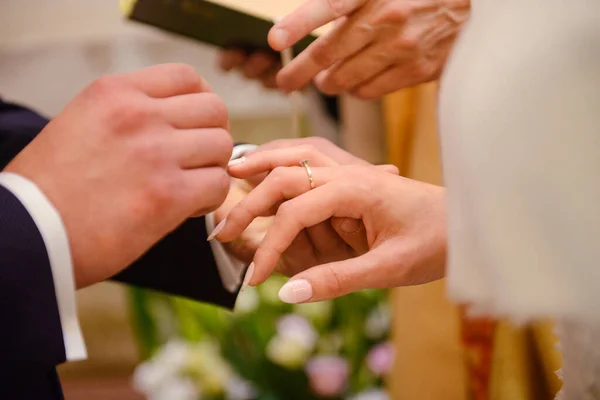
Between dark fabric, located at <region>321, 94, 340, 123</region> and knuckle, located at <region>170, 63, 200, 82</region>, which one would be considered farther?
dark fabric, located at <region>321, 94, 340, 123</region>

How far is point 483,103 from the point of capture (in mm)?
262

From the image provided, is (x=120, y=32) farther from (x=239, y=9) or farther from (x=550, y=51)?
(x=550, y=51)

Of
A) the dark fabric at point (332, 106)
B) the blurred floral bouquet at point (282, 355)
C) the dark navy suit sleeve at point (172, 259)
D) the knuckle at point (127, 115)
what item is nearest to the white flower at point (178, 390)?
the blurred floral bouquet at point (282, 355)

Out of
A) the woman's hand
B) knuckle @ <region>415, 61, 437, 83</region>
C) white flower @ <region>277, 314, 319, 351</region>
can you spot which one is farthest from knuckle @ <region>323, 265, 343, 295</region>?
white flower @ <region>277, 314, 319, 351</region>

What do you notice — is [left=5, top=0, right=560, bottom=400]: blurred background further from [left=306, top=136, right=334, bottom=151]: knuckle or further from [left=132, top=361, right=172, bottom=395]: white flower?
[left=306, top=136, right=334, bottom=151]: knuckle

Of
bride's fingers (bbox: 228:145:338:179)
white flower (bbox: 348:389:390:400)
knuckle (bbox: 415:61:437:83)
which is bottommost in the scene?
white flower (bbox: 348:389:390:400)

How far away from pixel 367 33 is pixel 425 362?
1.36ft

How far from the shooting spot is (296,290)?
434 millimetres

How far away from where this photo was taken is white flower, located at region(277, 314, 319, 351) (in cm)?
101

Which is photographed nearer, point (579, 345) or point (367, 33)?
point (579, 345)

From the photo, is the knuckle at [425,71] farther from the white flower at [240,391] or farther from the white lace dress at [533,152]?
the white flower at [240,391]

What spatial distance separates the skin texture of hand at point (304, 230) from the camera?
521 millimetres

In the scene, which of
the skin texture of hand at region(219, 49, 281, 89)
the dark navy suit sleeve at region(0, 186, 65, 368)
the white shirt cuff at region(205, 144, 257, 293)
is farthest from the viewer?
the skin texture of hand at region(219, 49, 281, 89)

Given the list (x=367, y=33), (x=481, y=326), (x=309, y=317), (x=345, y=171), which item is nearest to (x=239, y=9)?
(x=367, y=33)
